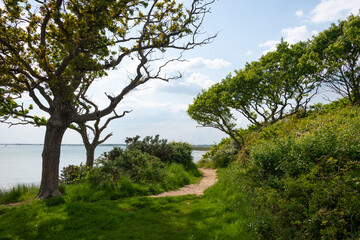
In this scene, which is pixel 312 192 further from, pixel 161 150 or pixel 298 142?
pixel 161 150

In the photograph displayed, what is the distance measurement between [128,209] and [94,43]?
742 centimetres

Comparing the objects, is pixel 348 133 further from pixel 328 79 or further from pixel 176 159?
pixel 176 159

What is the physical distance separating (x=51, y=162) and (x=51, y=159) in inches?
4.9

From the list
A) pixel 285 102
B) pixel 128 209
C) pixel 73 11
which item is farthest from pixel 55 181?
pixel 285 102

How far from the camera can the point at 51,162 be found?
8.23 m

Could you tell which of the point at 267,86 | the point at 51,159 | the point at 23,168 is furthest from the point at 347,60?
the point at 23,168

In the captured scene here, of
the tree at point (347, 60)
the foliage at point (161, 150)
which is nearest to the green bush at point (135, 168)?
the foliage at point (161, 150)

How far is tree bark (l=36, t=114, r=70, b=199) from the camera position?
8.01 meters

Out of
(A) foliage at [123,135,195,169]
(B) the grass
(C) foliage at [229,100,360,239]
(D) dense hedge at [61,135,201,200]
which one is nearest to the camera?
(C) foliage at [229,100,360,239]

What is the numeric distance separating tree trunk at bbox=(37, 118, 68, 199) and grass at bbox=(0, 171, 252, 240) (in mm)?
877

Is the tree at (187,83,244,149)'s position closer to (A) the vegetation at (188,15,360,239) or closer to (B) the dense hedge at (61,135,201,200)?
(A) the vegetation at (188,15,360,239)

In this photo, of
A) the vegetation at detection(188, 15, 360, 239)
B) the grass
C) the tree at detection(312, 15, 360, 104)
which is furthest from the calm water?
the tree at detection(312, 15, 360, 104)

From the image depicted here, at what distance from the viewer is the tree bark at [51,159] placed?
26.3 ft

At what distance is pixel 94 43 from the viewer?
920 centimetres
